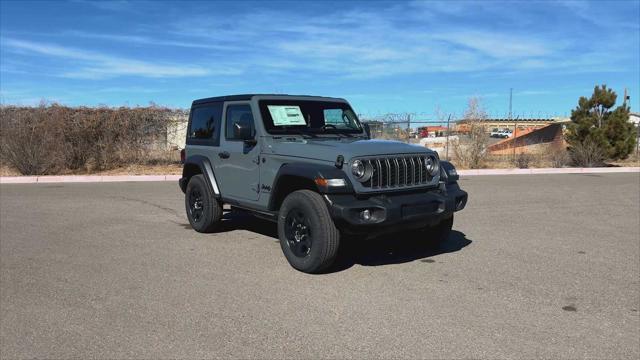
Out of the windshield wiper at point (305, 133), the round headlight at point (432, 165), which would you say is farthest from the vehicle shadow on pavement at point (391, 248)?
the windshield wiper at point (305, 133)

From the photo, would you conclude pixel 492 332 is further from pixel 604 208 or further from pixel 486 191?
pixel 486 191

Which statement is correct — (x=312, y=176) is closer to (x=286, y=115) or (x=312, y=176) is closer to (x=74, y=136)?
(x=286, y=115)

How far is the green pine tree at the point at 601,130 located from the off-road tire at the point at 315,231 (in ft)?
56.3

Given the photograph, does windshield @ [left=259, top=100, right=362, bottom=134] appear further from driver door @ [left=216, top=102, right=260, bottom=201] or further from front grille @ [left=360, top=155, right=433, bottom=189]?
front grille @ [left=360, top=155, right=433, bottom=189]

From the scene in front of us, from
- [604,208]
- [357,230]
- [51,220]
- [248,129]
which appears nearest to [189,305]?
[357,230]

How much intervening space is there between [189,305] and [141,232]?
337 cm

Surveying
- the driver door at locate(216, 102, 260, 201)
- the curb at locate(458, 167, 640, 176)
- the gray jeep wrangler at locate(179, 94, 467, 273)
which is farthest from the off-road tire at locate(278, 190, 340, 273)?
the curb at locate(458, 167, 640, 176)

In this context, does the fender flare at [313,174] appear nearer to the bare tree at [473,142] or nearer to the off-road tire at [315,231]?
the off-road tire at [315,231]

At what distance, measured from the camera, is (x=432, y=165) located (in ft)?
18.4

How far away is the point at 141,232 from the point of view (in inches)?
290

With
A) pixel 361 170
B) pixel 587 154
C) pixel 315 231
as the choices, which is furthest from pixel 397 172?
pixel 587 154

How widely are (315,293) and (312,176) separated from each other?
43.5 inches

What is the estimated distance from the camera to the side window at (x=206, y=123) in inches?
273

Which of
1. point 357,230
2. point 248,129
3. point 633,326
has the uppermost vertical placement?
point 248,129
